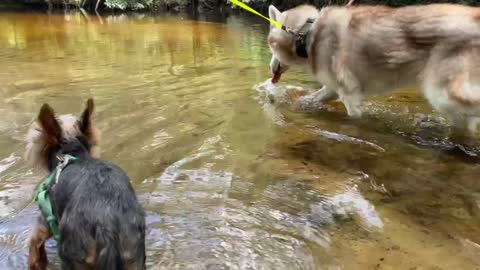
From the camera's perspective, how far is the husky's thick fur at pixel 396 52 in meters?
4.87

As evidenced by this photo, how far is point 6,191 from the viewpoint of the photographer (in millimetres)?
4164

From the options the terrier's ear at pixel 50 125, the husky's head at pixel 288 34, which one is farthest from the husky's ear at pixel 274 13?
the terrier's ear at pixel 50 125

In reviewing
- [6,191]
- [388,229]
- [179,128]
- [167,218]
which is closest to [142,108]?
[179,128]

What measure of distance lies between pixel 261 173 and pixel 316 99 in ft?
8.13

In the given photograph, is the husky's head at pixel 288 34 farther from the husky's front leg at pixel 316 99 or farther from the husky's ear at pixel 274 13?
the husky's front leg at pixel 316 99

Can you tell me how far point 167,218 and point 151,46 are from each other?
32.8 ft

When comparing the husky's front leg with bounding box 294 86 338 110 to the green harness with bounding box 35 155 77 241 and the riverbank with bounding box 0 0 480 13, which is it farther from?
the riverbank with bounding box 0 0 480 13

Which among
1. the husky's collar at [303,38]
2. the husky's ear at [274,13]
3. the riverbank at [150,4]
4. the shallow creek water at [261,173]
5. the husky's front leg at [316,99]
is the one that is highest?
the riverbank at [150,4]

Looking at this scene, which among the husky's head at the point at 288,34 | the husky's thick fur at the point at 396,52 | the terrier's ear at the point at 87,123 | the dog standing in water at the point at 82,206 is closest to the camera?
the dog standing in water at the point at 82,206

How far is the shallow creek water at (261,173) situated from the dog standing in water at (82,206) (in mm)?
595

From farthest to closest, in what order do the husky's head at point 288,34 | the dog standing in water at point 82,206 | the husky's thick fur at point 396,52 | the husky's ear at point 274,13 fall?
the husky's ear at point 274,13
the husky's head at point 288,34
the husky's thick fur at point 396,52
the dog standing in water at point 82,206

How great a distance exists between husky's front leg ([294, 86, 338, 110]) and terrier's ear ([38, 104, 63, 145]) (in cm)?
421

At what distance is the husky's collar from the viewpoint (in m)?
6.11

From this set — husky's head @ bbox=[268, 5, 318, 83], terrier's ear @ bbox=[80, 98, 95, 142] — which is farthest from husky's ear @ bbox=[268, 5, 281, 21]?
terrier's ear @ bbox=[80, 98, 95, 142]
